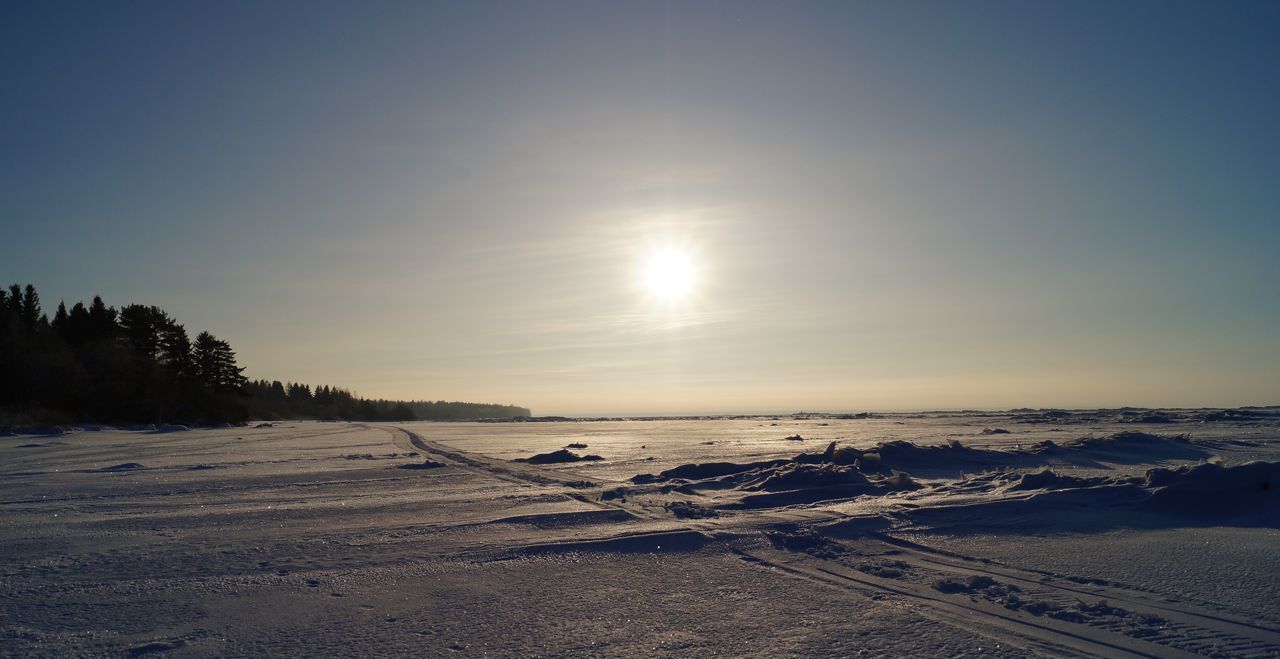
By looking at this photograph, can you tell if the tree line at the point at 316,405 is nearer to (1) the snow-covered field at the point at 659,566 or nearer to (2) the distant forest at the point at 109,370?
(2) the distant forest at the point at 109,370

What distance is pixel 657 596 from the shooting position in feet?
15.8

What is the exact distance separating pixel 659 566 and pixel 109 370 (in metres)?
57.4

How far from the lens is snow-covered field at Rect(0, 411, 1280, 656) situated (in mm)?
3895

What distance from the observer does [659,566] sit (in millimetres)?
5727

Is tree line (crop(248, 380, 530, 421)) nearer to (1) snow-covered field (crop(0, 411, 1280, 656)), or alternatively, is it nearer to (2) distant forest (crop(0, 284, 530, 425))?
(2) distant forest (crop(0, 284, 530, 425))

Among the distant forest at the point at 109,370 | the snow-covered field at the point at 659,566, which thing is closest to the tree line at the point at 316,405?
the distant forest at the point at 109,370

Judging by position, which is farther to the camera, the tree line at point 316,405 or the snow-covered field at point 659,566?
the tree line at point 316,405

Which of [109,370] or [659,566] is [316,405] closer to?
[109,370]

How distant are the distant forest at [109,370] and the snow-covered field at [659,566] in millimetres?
38299

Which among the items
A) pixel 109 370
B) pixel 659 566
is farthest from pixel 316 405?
pixel 659 566

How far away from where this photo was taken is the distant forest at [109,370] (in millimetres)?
45031

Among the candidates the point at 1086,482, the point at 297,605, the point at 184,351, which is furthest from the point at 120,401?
the point at 1086,482

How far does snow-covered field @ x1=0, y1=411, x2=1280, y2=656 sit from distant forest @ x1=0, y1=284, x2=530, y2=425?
3830 cm

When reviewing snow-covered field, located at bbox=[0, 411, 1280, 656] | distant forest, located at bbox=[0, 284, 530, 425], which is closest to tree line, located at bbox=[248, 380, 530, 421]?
distant forest, located at bbox=[0, 284, 530, 425]
